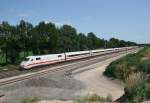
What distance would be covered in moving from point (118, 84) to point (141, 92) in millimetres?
21853

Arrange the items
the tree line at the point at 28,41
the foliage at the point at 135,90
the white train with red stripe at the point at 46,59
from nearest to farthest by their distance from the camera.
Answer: the foliage at the point at 135,90
the white train with red stripe at the point at 46,59
the tree line at the point at 28,41

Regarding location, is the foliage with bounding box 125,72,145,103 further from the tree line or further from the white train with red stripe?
the tree line

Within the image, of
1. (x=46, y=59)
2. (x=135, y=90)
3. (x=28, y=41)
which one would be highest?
(x=28, y=41)

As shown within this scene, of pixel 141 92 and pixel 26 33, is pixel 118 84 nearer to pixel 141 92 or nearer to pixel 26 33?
pixel 141 92

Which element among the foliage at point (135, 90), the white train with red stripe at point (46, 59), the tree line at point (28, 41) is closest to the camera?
the foliage at point (135, 90)

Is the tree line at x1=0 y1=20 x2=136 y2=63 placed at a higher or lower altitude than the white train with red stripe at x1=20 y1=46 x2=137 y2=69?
higher

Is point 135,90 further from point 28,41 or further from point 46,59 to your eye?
point 28,41

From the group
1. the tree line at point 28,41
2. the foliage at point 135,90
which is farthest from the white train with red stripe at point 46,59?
the foliage at point 135,90

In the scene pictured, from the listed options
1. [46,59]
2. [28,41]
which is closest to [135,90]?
[46,59]

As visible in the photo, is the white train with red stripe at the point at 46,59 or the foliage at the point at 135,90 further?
the white train with red stripe at the point at 46,59

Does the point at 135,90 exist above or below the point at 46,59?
above

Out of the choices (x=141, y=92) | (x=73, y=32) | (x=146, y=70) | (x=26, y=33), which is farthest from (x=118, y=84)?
(x=73, y=32)

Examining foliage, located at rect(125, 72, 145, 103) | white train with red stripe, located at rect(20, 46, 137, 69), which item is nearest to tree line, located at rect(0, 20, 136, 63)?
white train with red stripe, located at rect(20, 46, 137, 69)

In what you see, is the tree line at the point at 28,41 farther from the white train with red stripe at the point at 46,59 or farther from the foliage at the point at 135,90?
the foliage at the point at 135,90
